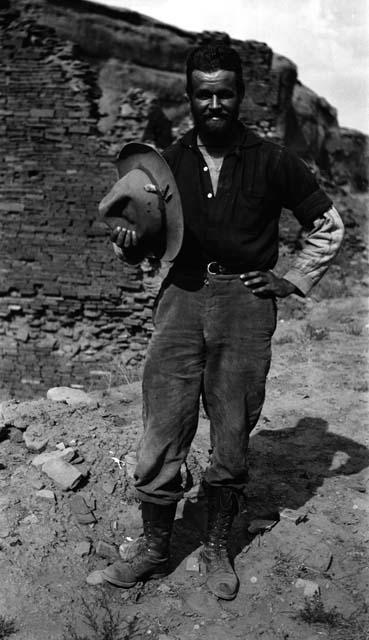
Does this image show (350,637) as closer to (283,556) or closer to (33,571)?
(283,556)

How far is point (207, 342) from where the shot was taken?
263 centimetres

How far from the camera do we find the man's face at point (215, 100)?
7.98 feet

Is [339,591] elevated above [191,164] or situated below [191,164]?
below

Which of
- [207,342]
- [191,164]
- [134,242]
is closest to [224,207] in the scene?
[191,164]

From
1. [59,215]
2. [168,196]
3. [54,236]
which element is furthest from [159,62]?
[168,196]

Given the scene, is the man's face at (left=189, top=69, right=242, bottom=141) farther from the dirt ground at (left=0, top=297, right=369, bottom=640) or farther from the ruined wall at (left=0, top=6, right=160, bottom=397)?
the ruined wall at (left=0, top=6, right=160, bottom=397)

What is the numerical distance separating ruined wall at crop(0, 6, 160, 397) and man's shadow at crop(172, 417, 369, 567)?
4.44m

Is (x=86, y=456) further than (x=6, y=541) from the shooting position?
Yes

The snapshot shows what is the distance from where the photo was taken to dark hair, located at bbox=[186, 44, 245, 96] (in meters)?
2.43

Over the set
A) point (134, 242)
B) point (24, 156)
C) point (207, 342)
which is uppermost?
point (134, 242)

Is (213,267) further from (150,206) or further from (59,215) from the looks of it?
(59,215)

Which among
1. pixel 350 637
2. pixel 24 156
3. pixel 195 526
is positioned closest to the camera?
pixel 350 637

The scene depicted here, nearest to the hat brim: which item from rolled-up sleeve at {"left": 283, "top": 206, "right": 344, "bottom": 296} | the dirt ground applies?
rolled-up sleeve at {"left": 283, "top": 206, "right": 344, "bottom": 296}

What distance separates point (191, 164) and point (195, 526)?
6.36ft
